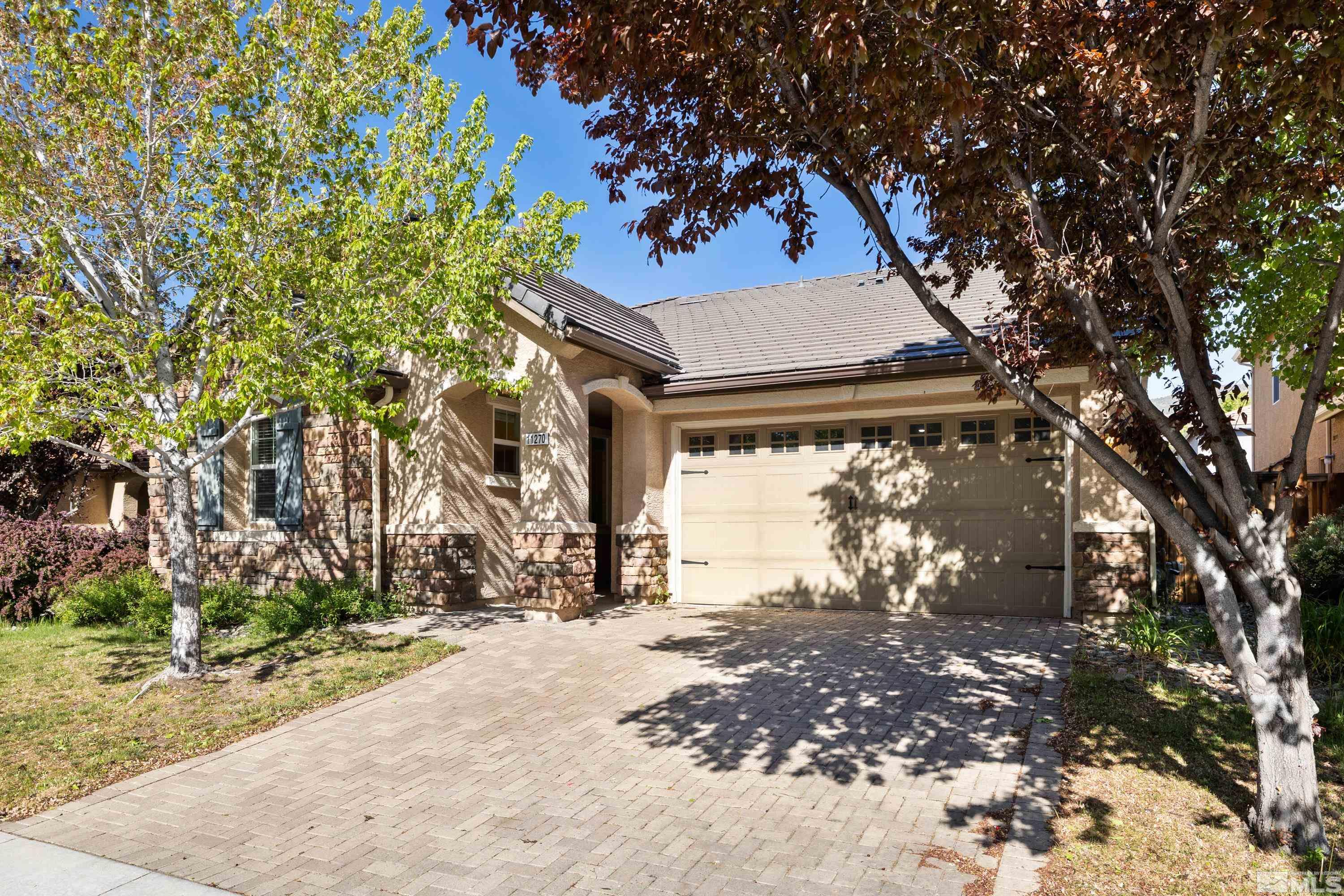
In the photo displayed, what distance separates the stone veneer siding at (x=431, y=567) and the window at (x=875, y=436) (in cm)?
569

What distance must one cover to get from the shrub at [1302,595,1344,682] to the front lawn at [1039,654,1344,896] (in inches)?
46.4

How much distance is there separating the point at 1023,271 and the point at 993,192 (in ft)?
1.63

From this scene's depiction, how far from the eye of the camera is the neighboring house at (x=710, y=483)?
10055mm

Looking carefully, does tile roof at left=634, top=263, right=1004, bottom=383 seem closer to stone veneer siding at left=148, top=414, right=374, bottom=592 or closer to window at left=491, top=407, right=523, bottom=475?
window at left=491, top=407, right=523, bottom=475

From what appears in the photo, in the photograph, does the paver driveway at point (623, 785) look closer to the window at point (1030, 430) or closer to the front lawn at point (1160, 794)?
the front lawn at point (1160, 794)

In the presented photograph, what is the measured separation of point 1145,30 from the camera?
3.89 meters

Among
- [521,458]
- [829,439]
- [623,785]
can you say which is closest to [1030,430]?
[829,439]

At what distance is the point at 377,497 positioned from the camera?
11500 millimetres

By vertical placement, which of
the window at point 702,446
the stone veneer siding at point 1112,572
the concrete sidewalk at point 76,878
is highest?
the window at point 702,446

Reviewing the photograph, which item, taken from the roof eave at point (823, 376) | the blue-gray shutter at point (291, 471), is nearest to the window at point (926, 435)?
the roof eave at point (823, 376)

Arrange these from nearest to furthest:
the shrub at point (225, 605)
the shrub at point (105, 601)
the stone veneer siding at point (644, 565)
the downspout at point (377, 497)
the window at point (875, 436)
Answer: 1. the shrub at point (225, 605)
2. the window at point (875, 436)
3. the shrub at point (105, 601)
4. the downspout at point (377, 497)
5. the stone veneer siding at point (644, 565)

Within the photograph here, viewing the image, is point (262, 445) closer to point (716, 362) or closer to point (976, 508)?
point (716, 362)

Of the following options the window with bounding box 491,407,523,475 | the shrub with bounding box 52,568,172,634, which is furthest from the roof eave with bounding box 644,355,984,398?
the shrub with bounding box 52,568,172,634

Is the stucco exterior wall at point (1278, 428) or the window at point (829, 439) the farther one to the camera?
the stucco exterior wall at point (1278, 428)
